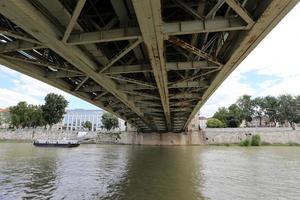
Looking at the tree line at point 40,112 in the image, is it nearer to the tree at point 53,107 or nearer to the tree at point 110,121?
the tree at point 53,107

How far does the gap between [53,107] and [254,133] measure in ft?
177

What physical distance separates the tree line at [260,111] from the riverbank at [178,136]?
20749mm

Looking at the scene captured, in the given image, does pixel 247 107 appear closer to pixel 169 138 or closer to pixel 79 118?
pixel 169 138

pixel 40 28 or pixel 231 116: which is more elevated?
pixel 231 116

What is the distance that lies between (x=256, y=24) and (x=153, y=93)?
10167mm

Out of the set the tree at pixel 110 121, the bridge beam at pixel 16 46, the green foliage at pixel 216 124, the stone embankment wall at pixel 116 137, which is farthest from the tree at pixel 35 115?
the bridge beam at pixel 16 46

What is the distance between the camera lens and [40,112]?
78.9 m

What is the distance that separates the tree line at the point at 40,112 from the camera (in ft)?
247

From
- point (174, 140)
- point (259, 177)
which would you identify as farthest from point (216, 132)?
point (259, 177)

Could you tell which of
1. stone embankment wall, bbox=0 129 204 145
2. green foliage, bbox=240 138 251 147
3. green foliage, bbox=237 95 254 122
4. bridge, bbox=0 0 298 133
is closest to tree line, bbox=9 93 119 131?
stone embankment wall, bbox=0 129 204 145

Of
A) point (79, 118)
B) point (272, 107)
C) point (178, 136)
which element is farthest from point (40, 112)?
point (272, 107)

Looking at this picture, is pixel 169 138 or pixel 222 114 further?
pixel 222 114

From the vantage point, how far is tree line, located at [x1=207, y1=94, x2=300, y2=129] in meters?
86.9

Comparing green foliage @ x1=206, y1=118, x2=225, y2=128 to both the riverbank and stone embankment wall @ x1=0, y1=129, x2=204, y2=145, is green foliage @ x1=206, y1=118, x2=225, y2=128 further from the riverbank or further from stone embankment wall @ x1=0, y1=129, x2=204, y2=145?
stone embankment wall @ x1=0, y1=129, x2=204, y2=145
